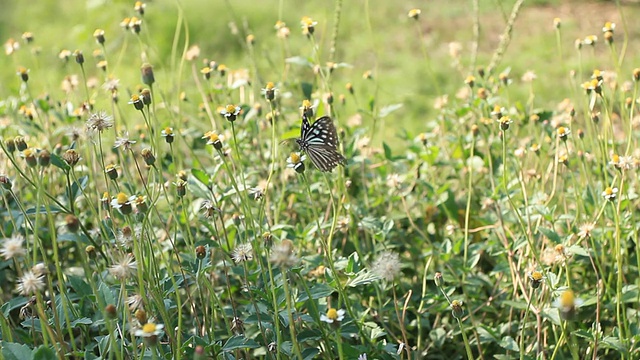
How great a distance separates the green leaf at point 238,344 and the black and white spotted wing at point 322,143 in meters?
0.36

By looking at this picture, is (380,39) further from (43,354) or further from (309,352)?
(43,354)

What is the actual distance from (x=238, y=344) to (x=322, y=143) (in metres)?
0.44

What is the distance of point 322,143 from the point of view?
1.46 m

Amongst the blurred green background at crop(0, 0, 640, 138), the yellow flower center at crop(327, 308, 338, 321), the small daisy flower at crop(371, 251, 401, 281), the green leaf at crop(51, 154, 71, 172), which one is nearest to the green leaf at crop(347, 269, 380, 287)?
the small daisy flower at crop(371, 251, 401, 281)

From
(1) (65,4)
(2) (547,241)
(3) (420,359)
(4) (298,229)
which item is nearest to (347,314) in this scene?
(3) (420,359)

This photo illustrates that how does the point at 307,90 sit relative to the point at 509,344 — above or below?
above

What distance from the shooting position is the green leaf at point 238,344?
3.89 feet

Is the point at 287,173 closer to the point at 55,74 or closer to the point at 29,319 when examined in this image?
the point at 29,319

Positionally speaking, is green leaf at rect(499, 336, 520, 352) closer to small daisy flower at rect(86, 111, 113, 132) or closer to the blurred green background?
small daisy flower at rect(86, 111, 113, 132)

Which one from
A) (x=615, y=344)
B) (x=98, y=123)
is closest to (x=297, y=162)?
(x=98, y=123)

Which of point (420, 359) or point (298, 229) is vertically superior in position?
point (298, 229)

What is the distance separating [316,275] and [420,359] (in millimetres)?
280

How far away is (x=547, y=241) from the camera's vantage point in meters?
1.67

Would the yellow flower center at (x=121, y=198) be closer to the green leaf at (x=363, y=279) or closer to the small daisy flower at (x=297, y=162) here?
the small daisy flower at (x=297, y=162)
